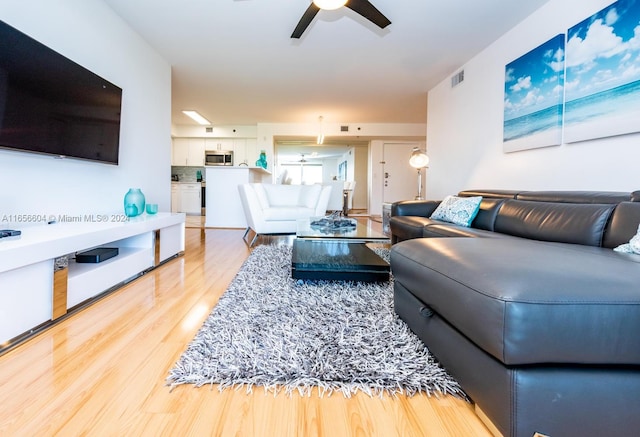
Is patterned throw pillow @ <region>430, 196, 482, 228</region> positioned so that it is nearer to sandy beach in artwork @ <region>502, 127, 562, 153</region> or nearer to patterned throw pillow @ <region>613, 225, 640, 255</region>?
sandy beach in artwork @ <region>502, 127, 562, 153</region>

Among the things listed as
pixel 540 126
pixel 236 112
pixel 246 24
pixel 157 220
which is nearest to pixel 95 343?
pixel 157 220

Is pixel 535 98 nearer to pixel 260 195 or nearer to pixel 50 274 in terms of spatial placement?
pixel 260 195

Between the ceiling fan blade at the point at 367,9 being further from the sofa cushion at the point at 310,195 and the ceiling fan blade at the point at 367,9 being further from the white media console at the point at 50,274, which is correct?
the sofa cushion at the point at 310,195

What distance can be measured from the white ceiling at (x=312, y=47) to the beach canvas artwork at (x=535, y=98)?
48 cm

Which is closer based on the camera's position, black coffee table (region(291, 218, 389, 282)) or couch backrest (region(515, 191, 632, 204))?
couch backrest (region(515, 191, 632, 204))

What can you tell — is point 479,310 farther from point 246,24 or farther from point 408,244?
point 246,24

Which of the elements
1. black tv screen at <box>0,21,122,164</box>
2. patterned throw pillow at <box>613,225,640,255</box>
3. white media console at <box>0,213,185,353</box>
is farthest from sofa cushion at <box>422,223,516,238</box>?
black tv screen at <box>0,21,122,164</box>

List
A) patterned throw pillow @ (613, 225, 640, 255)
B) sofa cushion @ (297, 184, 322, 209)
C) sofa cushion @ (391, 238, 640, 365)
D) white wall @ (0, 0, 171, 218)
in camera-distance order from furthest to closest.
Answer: sofa cushion @ (297, 184, 322, 209) < white wall @ (0, 0, 171, 218) < patterned throw pillow @ (613, 225, 640, 255) < sofa cushion @ (391, 238, 640, 365)

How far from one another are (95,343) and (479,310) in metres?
1.53

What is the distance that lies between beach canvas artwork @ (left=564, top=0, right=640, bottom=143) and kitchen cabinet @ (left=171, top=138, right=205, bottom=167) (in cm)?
769

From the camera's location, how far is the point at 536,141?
265 centimetres

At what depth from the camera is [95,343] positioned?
1281 mm

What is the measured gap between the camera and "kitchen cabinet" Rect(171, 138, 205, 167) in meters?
7.92

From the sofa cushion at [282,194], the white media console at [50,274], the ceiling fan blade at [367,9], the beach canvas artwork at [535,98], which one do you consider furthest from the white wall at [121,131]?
the beach canvas artwork at [535,98]
